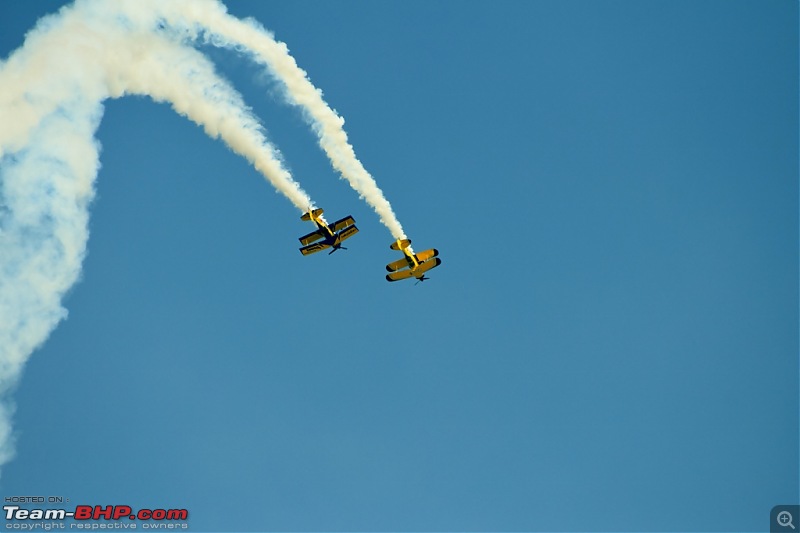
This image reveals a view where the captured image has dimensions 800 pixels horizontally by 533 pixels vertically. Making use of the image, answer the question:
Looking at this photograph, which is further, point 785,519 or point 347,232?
point 347,232

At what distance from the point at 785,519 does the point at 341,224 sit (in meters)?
25.2

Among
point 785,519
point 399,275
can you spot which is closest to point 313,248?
point 399,275

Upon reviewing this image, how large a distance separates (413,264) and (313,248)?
5.06 meters

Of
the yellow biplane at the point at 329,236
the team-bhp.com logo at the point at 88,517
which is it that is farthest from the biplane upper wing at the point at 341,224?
the team-bhp.com logo at the point at 88,517

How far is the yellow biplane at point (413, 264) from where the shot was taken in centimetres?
6300

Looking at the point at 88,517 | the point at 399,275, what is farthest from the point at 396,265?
the point at 88,517

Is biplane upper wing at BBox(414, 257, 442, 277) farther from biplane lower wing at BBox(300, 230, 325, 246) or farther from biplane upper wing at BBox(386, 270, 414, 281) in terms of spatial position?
biplane lower wing at BBox(300, 230, 325, 246)

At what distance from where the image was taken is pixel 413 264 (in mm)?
63094

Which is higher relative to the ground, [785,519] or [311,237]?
[311,237]

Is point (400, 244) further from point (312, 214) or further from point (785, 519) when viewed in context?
point (785, 519)

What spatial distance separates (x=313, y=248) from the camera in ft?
211

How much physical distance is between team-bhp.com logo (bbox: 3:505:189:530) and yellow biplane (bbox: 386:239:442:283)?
15.5 metres

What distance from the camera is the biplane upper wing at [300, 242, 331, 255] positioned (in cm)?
6425

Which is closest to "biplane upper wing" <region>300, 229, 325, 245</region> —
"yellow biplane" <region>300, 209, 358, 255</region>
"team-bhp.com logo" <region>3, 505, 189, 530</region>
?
"yellow biplane" <region>300, 209, 358, 255</region>
